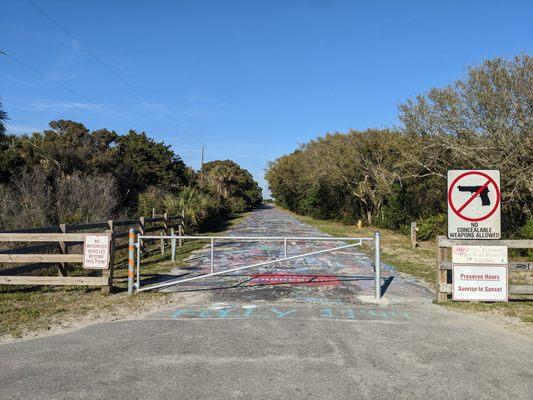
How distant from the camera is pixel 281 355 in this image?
5.35m

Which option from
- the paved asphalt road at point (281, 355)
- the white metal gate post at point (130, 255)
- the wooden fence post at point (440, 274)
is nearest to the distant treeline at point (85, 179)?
the white metal gate post at point (130, 255)

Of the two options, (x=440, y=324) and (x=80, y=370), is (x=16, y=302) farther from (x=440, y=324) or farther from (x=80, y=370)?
(x=440, y=324)

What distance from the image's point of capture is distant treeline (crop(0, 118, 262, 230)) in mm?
17219

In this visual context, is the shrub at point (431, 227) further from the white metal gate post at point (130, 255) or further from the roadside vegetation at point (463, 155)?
the white metal gate post at point (130, 255)

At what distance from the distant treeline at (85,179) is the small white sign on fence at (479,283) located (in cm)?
1334

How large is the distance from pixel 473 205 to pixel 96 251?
724 centimetres

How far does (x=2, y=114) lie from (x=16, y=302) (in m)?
11.6

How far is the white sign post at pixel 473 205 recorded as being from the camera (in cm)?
792

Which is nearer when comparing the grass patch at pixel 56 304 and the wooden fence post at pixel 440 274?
the grass patch at pixel 56 304

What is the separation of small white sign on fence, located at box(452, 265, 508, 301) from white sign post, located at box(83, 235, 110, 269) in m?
6.63

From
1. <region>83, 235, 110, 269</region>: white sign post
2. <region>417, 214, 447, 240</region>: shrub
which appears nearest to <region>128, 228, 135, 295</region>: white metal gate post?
<region>83, 235, 110, 269</region>: white sign post

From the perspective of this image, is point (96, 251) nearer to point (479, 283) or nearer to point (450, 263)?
point (450, 263)

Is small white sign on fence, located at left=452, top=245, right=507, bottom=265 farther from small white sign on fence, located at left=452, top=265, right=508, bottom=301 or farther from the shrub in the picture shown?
the shrub

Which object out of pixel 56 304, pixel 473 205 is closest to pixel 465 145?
pixel 473 205
